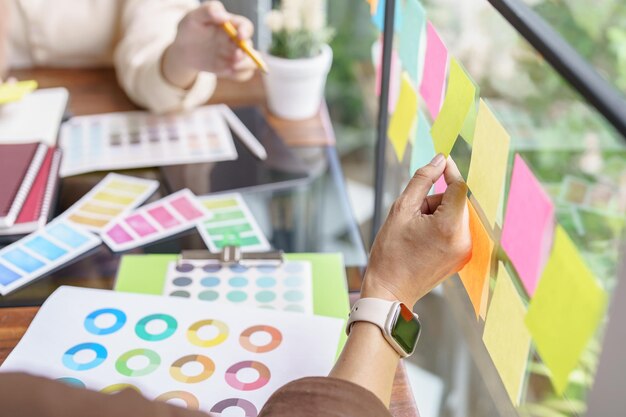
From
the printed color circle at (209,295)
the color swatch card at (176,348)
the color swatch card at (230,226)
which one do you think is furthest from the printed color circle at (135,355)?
the color swatch card at (230,226)

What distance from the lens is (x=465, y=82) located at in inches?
29.4

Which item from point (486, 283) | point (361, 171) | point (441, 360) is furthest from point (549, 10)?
point (486, 283)

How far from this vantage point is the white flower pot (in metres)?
1.34

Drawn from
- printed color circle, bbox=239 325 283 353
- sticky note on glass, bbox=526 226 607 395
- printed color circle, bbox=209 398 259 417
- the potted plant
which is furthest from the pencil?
sticky note on glass, bbox=526 226 607 395

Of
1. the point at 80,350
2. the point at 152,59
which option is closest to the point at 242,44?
the point at 152,59

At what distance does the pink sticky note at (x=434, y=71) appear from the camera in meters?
0.82

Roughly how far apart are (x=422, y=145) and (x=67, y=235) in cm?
50

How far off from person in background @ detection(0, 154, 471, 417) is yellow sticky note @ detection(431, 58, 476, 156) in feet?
0.09

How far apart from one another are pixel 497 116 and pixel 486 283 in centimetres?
16

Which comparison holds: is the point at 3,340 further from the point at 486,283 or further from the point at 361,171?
the point at 361,171

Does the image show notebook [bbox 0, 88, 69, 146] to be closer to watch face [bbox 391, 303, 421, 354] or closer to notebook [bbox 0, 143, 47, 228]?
notebook [bbox 0, 143, 47, 228]

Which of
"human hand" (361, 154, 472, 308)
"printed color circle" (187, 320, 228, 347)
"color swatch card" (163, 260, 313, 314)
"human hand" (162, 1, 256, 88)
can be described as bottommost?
"color swatch card" (163, 260, 313, 314)

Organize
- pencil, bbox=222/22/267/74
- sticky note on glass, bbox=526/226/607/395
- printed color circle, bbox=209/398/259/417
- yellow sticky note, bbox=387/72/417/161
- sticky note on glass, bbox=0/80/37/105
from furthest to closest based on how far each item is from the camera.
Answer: sticky note on glass, bbox=0/80/37/105 < pencil, bbox=222/22/267/74 < yellow sticky note, bbox=387/72/417/161 < printed color circle, bbox=209/398/259/417 < sticky note on glass, bbox=526/226/607/395

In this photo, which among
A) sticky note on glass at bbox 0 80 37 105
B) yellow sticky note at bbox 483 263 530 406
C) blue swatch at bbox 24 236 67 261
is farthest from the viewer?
sticky note on glass at bbox 0 80 37 105
